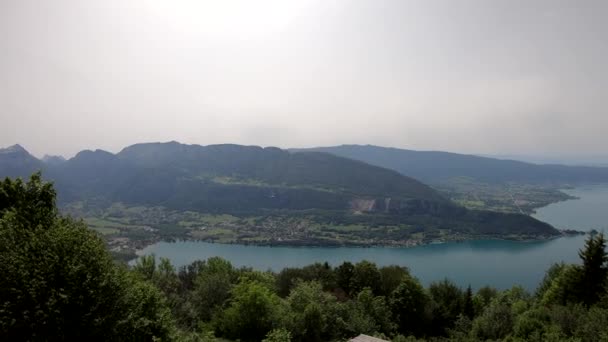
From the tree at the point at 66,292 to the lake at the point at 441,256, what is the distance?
80.7 m

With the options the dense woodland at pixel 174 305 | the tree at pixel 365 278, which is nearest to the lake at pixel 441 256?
the tree at pixel 365 278

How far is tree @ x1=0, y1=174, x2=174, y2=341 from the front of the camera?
1171cm

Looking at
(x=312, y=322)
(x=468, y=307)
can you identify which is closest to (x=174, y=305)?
(x=312, y=322)

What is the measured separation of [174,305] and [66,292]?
15100 millimetres

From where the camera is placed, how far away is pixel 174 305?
86.7 ft

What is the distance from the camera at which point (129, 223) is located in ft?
559

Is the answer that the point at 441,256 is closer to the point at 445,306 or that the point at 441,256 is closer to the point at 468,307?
the point at 468,307

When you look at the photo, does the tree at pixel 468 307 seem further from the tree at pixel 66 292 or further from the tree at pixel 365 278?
the tree at pixel 66 292

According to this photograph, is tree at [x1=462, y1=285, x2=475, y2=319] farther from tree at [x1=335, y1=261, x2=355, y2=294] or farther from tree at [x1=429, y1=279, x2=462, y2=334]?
tree at [x1=335, y1=261, x2=355, y2=294]

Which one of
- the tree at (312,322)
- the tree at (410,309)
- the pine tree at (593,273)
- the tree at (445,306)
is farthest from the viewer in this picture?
the tree at (445,306)

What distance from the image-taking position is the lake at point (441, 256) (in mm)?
Answer: 91000

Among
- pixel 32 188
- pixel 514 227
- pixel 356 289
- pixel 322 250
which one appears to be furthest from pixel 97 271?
pixel 514 227

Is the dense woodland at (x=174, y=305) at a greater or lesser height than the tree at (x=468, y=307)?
greater

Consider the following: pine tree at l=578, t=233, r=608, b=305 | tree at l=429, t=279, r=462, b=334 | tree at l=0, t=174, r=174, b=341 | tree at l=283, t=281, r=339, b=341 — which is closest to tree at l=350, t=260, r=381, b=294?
tree at l=429, t=279, r=462, b=334
